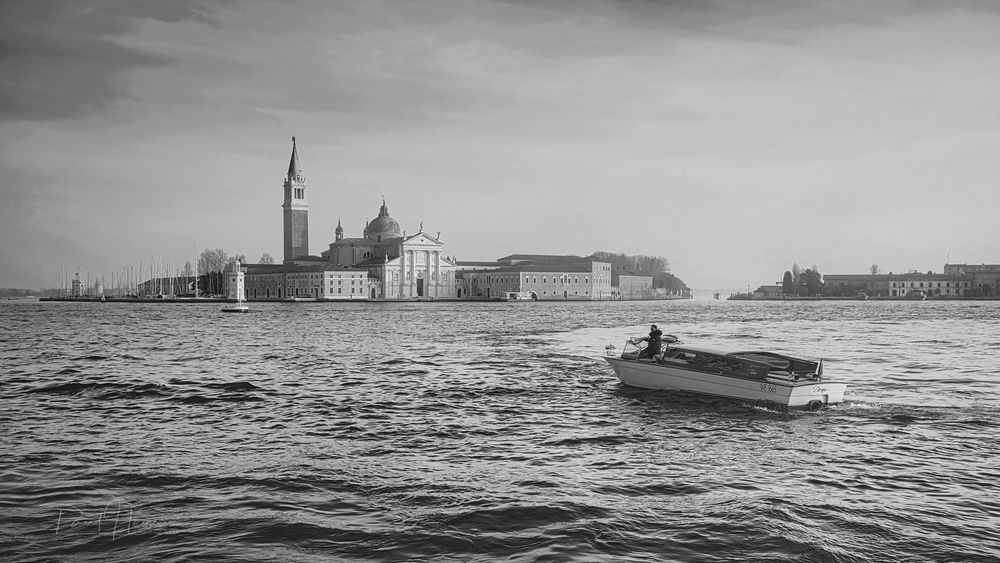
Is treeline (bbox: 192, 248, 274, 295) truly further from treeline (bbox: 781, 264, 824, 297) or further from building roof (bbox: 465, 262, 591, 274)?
treeline (bbox: 781, 264, 824, 297)

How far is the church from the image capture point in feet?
454

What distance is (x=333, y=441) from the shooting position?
550 inches

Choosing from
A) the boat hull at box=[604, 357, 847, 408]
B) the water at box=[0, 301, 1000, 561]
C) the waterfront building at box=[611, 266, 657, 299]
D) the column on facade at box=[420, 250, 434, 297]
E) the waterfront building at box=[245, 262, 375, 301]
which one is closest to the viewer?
the water at box=[0, 301, 1000, 561]

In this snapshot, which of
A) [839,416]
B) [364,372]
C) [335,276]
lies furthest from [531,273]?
[839,416]

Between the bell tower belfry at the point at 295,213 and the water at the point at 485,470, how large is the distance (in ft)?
412

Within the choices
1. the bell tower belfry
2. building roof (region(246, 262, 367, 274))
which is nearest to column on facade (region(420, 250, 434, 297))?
building roof (region(246, 262, 367, 274))

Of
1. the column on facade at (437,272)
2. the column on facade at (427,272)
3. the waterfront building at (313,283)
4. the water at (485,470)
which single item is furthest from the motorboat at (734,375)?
the column on facade at (437,272)

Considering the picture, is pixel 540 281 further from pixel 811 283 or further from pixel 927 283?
pixel 927 283

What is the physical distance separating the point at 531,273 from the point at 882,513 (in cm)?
13803

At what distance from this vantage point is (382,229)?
150 m

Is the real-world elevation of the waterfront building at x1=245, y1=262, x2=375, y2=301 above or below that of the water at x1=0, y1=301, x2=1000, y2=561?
above

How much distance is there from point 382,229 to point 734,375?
13456 cm

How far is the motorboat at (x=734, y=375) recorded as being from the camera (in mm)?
17266

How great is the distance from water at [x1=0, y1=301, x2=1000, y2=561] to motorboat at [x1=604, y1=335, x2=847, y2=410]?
0.39 m
